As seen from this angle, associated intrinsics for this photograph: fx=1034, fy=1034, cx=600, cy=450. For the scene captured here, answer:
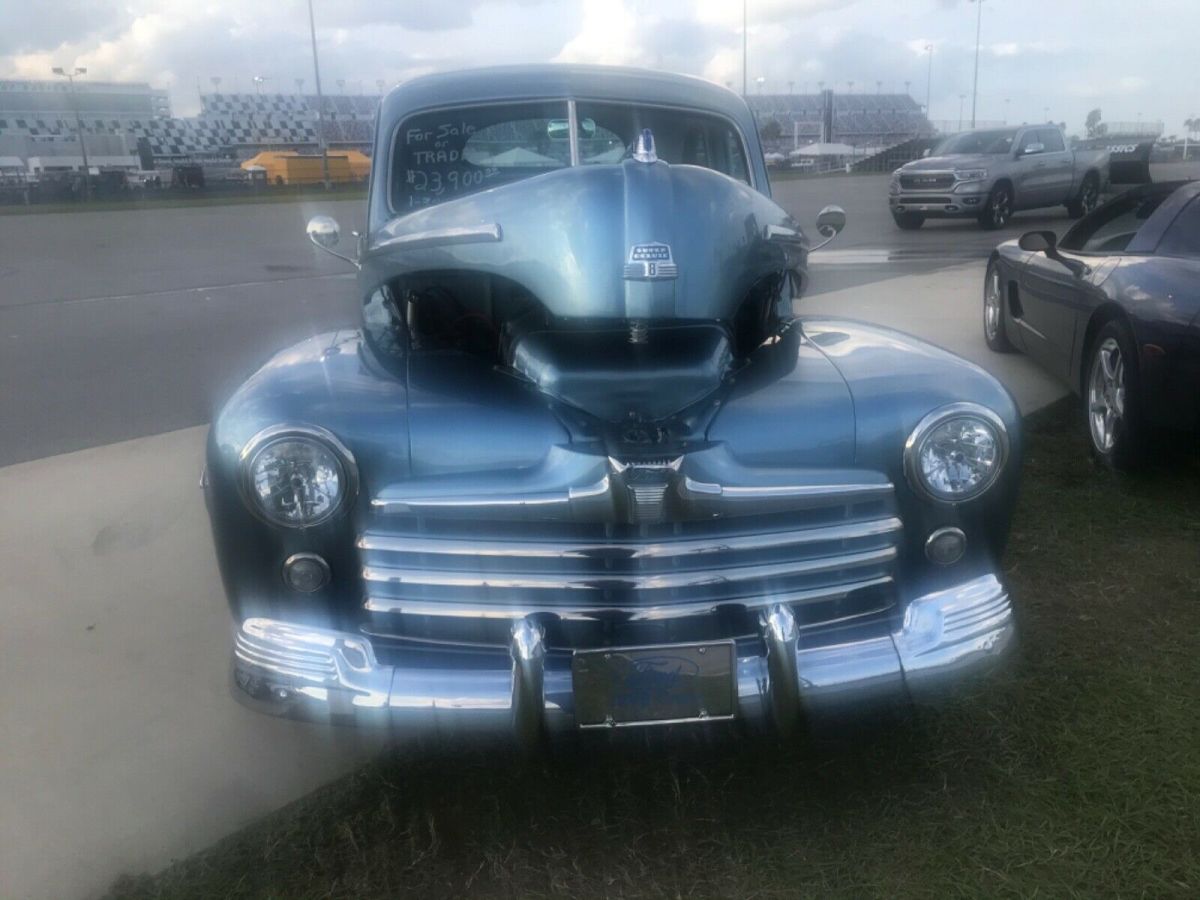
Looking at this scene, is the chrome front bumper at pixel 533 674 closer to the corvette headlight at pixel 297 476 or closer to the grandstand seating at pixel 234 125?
the corvette headlight at pixel 297 476

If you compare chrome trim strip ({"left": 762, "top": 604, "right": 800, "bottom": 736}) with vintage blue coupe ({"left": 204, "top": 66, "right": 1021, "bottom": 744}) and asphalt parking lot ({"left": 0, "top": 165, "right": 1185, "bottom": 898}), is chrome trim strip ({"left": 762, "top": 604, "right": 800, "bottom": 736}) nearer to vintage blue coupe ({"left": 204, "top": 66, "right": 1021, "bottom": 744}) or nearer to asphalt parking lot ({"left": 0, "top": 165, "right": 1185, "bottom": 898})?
vintage blue coupe ({"left": 204, "top": 66, "right": 1021, "bottom": 744})

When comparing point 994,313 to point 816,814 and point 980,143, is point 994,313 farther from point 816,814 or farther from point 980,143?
point 980,143

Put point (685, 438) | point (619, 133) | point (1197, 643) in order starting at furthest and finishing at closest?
point (619, 133), point (1197, 643), point (685, 438)

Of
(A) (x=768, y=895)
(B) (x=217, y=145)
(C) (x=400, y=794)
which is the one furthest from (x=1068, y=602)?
(B) (x=217, y=145)

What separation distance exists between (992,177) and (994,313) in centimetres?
1004

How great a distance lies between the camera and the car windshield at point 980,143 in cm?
1628

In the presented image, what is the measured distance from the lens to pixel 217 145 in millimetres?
65188

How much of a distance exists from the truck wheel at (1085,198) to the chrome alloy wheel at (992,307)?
39.4ft

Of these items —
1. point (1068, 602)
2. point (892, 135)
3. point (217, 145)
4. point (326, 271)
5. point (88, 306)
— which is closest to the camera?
point (1068, 602)

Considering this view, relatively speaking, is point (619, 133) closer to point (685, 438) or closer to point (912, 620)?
point (685, 438)

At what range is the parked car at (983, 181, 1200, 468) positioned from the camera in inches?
157

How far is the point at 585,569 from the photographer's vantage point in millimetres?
2221

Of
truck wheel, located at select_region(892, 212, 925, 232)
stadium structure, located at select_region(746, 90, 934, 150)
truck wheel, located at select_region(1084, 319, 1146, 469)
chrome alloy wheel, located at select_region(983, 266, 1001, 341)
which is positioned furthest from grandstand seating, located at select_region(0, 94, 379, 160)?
truck wheel, located at select_region(1084, 319, 1146, 469)

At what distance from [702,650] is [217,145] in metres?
70.4
